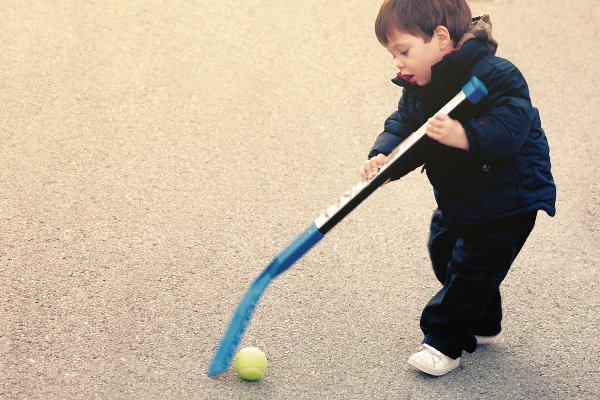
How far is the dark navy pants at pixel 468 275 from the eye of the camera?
277 centimetres

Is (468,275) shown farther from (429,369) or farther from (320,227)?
(320,227)

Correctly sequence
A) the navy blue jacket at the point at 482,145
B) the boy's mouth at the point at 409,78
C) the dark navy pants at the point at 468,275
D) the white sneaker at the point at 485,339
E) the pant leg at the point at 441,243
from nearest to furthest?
the navy blue jacket at the point at 482,145
the boy's mouth at the point at 409,78
the dark navy pants at the point at 468,275
the pant leg at the point at 441,243
the white sneaker at the point at 485,339

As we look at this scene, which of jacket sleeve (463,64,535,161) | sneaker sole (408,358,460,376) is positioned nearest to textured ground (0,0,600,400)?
sneaker sole (408,358,460,376)

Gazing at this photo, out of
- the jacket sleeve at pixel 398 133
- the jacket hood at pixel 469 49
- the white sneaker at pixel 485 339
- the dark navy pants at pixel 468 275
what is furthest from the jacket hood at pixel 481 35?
the white sneaker at pixel 485 339

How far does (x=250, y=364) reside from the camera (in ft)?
9.22

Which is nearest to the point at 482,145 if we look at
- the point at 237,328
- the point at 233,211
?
the point at 237,328

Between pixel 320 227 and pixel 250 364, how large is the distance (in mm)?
502

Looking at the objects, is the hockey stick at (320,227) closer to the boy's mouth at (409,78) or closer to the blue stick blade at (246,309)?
the blue stick blade at (246,309)

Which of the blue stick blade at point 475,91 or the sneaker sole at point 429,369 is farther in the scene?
the sneaker sole at point 429,369

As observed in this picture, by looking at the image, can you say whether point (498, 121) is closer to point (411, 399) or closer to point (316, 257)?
point (411, 399)

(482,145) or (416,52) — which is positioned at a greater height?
(416,52)

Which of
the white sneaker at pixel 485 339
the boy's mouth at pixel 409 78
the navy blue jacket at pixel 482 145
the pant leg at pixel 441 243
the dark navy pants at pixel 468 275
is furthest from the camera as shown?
the white sneaker at pixel 485 339

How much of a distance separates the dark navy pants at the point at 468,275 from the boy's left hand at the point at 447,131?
1.20ft

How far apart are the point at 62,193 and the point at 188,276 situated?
31.9 inches
